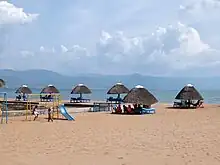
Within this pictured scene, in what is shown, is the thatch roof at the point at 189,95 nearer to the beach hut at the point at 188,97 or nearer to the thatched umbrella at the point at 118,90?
the beach hut at the point at 188,97

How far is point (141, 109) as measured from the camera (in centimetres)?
1870

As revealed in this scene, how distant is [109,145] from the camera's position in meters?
9.01

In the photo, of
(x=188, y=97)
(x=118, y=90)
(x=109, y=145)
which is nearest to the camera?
(x=109, y=145)

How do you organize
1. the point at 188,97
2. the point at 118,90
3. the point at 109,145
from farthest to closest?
the point at 118,90 → the point at 188,97 → the point at 109,145

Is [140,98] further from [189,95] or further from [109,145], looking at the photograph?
[109,145]

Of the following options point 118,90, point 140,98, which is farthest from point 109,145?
point 118,90

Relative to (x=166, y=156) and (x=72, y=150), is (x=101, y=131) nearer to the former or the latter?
(x=72, y=150)

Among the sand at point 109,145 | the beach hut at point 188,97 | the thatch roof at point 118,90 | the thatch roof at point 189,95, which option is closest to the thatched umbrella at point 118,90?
the thatch roof at point 118,90

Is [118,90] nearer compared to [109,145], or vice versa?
[109,145]

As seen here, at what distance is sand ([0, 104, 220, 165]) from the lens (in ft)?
24.0

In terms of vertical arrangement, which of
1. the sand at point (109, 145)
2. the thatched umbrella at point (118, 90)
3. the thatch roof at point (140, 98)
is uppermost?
the thatched umbrella at point (118, 90)

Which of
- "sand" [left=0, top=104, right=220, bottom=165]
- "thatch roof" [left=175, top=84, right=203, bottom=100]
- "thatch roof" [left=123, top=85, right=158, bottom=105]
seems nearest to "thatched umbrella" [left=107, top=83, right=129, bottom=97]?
"thatch roof" [left=175, top=84, right=203, bottom=100]

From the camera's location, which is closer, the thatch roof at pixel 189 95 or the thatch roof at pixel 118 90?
the thatch roof at pixel 189 95

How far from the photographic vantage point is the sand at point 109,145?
7.33 metres
